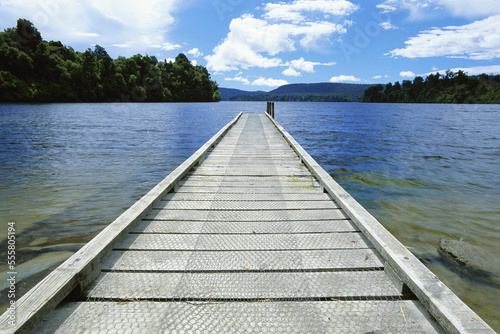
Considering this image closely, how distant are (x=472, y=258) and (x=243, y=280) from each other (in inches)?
140

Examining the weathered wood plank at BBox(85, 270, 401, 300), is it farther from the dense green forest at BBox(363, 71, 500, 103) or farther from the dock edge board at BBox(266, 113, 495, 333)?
the dense green forest at BBox(363, 71, 500, 103)

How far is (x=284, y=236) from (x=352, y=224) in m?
0.77

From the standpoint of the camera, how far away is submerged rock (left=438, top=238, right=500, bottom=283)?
151 inches

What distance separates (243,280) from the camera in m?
2.28

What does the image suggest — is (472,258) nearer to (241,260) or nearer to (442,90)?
(241,260)

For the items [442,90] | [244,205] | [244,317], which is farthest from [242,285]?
[442,90]

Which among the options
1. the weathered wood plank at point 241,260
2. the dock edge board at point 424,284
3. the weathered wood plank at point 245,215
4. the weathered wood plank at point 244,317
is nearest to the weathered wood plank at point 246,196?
the weathered wood plank at point 245,215

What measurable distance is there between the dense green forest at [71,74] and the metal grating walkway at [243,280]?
2580 inches

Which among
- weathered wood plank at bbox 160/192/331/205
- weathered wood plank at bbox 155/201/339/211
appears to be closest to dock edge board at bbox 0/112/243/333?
weathered wood plank at bbox 155/201/339/211

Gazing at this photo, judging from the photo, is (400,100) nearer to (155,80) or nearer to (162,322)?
(155,80)

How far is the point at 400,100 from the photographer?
13400cm

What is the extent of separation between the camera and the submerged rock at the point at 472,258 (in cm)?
384

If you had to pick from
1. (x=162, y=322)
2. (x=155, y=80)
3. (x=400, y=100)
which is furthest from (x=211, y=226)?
(x=400, y=100)

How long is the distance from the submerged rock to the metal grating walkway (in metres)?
1.92
